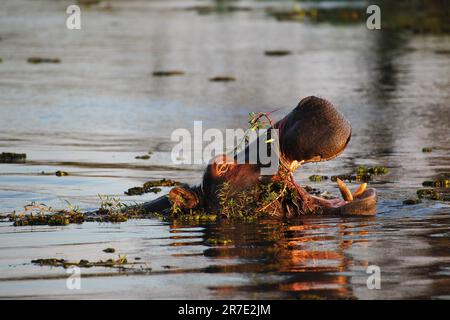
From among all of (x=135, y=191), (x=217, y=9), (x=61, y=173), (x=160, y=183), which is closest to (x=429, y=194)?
(x=160, y=183)

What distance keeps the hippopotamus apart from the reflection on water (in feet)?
0.87

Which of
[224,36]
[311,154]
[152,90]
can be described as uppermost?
[224,36]

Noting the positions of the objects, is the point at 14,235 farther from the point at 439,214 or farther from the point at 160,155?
the point at 160,155

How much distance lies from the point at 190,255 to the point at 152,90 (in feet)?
52.0

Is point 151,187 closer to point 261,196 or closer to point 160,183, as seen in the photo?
point 160,183

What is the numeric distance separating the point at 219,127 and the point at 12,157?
15.2 ft

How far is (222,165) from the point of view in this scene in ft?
37.3

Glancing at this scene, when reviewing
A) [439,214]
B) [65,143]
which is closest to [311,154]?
[439,214]

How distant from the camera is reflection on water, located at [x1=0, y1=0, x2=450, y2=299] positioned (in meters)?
9.12

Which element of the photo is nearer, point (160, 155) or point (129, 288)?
point (129, 288)

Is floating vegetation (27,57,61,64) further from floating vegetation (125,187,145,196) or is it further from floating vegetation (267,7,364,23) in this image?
floating vegetation (125,187,145,196)

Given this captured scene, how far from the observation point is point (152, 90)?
2548 centimetres

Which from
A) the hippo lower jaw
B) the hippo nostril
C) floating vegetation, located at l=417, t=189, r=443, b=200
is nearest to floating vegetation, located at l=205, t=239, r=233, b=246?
the hippo nostril
